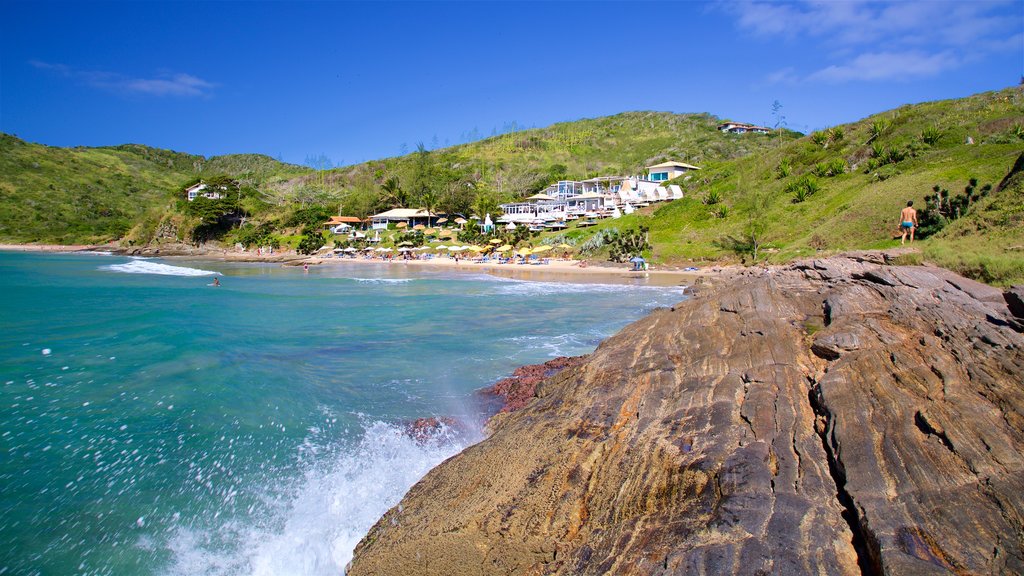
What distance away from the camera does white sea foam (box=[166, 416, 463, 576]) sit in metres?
5.57

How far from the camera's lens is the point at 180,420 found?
9.26 metres

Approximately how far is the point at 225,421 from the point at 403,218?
232 ft

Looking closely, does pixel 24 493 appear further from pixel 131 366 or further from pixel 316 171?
pixel 316 171

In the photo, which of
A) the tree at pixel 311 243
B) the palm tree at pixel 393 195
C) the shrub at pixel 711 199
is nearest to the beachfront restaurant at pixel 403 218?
the palm tree at pixel 393 195

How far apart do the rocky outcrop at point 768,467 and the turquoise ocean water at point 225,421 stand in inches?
62.2

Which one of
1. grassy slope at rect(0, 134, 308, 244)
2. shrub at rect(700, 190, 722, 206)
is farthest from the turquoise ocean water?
grassy slope at rect(0, 134, 308, 244)

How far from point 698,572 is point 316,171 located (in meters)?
144

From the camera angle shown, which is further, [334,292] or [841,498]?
[334,292]

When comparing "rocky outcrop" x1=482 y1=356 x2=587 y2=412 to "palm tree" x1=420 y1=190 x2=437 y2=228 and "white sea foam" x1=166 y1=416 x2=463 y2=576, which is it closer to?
"white sea foam" x1=166 y1=416 x2=463 y2=576

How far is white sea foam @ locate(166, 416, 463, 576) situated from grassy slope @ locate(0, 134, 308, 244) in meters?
99.0

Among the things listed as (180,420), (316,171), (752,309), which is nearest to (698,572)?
(752,309)

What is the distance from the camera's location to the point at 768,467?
184 inches

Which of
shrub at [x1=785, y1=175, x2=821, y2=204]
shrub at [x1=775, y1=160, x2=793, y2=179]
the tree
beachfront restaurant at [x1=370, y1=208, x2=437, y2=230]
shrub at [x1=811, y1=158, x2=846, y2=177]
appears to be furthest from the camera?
beachfront restaurant at [x1=370, y1=208, x2=437, y2=230]

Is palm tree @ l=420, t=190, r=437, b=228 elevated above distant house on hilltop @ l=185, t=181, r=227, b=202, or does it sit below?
below
